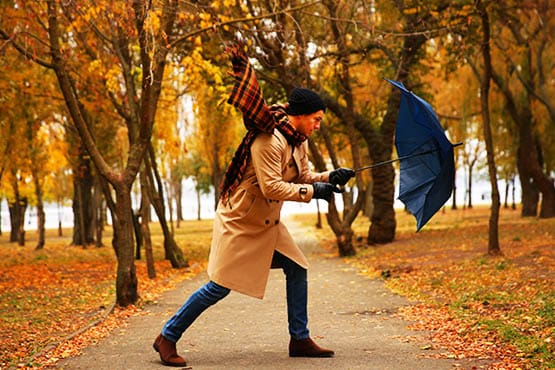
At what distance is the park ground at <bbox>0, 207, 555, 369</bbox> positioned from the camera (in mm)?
6273

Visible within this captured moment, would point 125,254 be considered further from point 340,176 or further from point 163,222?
point 163,222

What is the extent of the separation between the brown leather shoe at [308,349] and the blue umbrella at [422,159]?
132 centimetres

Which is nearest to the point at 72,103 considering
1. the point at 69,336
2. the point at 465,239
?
the point at 69,336

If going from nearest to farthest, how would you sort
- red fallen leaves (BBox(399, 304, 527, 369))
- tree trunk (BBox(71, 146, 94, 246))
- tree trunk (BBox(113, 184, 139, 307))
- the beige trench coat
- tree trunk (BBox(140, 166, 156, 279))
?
red fallen leaves (BBox(399, 304, 527, 369)) → the beige trench coat → tree trunk (BBox(113, 184, 139, 307)) → tree trunk (BBox(140, 166, 156, 279)) → tree trunk (BBox(71, 146, 94, 246))

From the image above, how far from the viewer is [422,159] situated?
6219 mm

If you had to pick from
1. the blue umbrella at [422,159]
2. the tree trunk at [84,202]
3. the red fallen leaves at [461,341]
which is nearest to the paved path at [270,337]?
the red fallen leaves at [461,341]

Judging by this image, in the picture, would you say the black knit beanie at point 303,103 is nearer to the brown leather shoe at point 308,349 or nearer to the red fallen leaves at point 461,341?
the brown leather shoe at point 308,349

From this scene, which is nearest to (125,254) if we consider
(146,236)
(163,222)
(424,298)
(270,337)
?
(270,337)

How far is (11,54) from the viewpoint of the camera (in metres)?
17.1

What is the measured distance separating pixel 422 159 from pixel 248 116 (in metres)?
1.64

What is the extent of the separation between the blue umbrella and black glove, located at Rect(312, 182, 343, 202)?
75cm

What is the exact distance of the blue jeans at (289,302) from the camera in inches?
228

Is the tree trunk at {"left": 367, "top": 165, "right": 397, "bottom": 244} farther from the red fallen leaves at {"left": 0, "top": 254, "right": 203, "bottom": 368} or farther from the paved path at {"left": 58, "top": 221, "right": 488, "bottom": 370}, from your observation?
the paved path at {"left": 58, "top": 221, "right": 488, "bottom": 370}

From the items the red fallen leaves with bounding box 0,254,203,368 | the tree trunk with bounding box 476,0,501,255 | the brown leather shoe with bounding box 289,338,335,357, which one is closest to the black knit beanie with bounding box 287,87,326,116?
the brown leather shoe with bounding box 289,338,335,357
